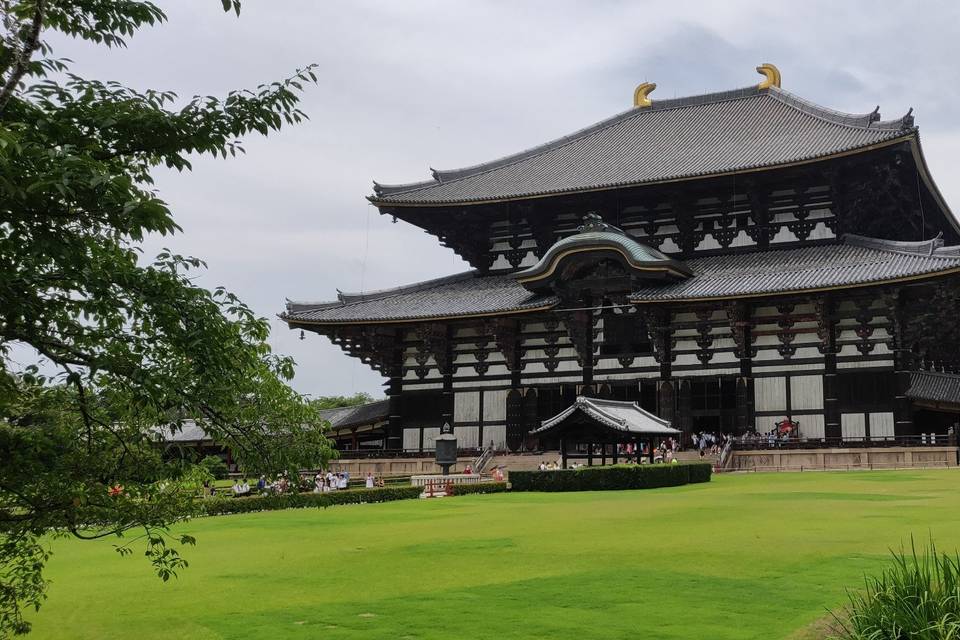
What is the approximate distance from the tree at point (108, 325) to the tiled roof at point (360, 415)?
154ft

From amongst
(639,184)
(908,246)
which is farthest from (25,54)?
(639,184)

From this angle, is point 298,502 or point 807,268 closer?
point 298,502

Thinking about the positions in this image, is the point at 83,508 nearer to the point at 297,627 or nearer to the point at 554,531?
the point at 297,627

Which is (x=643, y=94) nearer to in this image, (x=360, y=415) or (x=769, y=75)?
(x=769, y=75)

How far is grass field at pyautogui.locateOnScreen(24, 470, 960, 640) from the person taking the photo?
34.7ft

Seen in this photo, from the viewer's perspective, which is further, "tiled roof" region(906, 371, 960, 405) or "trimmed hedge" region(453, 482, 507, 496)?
"tiled roof" region(906, 371, 960, 405)

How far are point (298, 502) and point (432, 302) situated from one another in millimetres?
25206

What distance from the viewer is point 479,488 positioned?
113 ft

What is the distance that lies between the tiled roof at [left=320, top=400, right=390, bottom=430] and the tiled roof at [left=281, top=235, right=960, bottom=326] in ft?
21.7

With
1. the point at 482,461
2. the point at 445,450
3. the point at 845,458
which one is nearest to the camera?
the point at 845,458

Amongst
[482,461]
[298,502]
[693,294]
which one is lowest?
[298,502]

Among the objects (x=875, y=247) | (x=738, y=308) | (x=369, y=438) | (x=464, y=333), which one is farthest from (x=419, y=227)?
(x=875, y=247)

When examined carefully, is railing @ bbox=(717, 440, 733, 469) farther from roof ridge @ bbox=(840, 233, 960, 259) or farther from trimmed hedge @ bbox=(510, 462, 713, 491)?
roof ridge @ bbox=(840, 233, 960, 259)

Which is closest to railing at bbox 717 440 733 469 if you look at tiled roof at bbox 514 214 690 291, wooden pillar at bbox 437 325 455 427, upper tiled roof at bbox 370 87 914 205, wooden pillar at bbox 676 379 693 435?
wooden pillar at bbox 676 379 693 435
